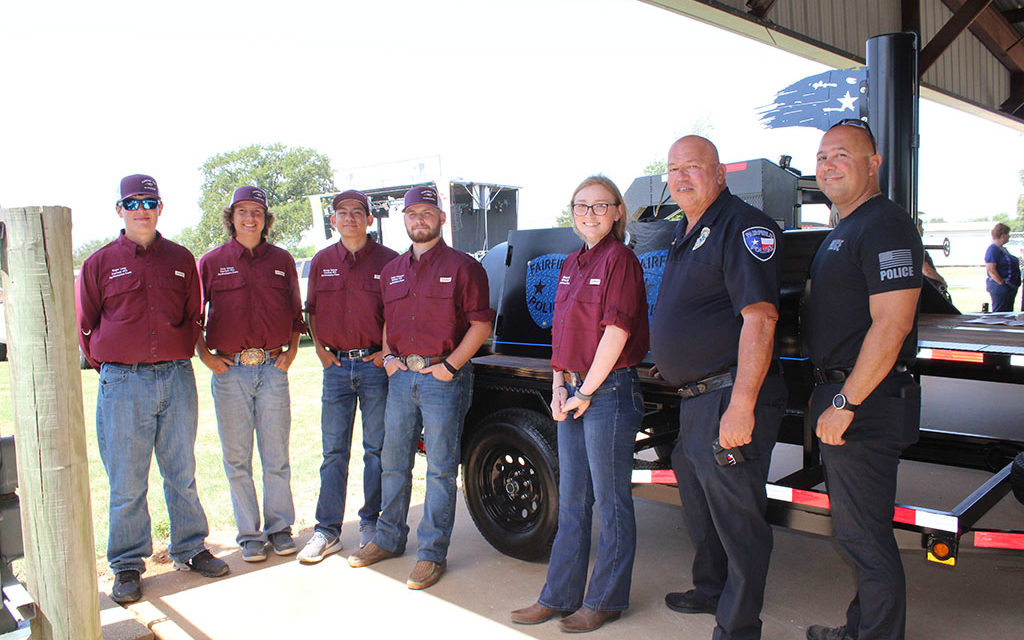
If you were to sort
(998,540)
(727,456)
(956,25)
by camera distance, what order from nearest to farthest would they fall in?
(998,540) → (727,456) → (956,25)

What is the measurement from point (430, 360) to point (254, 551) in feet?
5.06

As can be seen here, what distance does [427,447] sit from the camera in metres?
4.14

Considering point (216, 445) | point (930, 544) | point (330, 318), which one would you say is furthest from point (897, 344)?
point (216, 445)

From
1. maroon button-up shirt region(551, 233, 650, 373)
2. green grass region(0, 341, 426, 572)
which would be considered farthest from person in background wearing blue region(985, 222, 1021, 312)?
maroon button-up shirt region(551, 233, 650, 373)

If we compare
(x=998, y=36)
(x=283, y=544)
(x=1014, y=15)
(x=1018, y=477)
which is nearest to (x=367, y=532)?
(x=283, y=544)

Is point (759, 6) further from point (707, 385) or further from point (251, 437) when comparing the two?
point (251, 437)

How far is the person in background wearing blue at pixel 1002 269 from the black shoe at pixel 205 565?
38.1 ft

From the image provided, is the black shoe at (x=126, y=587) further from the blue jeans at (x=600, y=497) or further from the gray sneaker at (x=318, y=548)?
the blue jeans at (x=600, y=497)

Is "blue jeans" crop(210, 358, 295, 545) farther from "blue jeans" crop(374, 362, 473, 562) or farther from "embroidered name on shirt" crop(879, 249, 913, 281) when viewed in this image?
"embroidered name on shirt" crop(879, 249, 913, 281)

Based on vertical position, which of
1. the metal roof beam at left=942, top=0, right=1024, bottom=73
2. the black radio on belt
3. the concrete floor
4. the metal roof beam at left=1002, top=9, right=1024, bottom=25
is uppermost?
the metal roof beam at left=1002, top=9, right=1024, bottom=25

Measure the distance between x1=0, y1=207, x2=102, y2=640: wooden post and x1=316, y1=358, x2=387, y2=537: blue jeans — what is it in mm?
1739

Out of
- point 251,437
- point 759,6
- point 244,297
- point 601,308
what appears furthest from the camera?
point 759,6

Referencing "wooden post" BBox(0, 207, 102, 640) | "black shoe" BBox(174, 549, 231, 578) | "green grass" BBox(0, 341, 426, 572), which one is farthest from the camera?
"green grass" BBox(0, 341, 426, 572)

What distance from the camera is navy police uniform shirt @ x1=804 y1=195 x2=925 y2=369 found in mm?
2756
